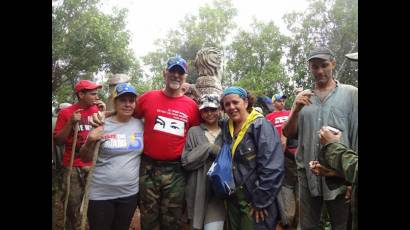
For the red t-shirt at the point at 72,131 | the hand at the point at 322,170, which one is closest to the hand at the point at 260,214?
the hand at the point at 322,170

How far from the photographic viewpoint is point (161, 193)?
3326mm

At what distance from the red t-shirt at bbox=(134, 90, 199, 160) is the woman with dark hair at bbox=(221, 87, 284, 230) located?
490 millimetres

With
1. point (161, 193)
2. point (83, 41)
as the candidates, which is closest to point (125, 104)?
point (161, 193)

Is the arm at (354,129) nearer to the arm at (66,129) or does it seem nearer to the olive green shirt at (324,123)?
the olive green shirt at (324,123)

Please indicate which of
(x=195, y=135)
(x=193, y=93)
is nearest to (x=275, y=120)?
(x=193, y=93)

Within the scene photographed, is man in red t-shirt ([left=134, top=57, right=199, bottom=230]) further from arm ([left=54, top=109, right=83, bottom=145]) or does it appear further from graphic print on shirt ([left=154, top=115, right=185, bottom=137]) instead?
arm ([left=54, top=109, right=83, bottom=145])

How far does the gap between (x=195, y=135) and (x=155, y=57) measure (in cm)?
3105

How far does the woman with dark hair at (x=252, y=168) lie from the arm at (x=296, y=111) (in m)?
0.30

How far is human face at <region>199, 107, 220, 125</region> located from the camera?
3.33m

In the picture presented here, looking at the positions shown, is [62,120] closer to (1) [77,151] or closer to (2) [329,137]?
(1) [77,151]

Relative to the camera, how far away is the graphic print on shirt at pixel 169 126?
3285 millimetres

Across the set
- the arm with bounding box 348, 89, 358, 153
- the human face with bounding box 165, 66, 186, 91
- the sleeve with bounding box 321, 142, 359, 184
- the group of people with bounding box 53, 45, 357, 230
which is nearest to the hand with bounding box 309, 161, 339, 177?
the sleeve with bounding box 321, 142, 359, 184

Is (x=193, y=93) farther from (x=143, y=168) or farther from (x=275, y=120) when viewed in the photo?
(x=143, y=168)
